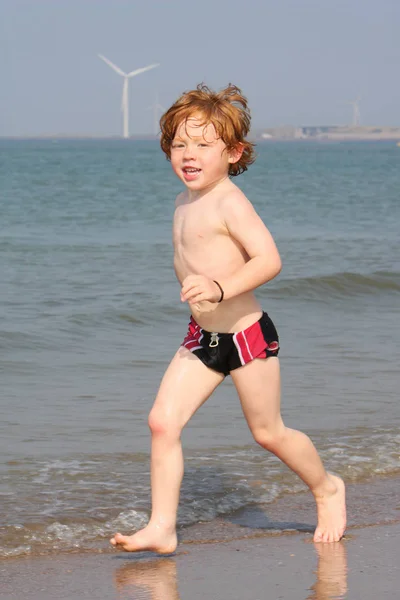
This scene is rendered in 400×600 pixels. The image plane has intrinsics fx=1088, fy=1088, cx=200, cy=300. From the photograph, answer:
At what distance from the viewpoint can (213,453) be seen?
5.08 m

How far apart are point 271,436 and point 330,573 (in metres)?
0.47

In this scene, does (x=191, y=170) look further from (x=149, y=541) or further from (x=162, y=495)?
(x=149, y=541)

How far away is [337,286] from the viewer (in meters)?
11.5

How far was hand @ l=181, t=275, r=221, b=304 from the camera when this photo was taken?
10.5 feet

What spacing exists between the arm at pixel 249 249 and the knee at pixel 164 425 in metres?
0.43

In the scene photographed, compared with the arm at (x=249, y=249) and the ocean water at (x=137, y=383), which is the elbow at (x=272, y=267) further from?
the ocean water at (x=137, y=383)

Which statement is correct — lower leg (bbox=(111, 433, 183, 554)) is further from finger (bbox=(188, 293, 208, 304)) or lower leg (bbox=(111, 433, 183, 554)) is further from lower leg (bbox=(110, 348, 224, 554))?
finger (bbox=(188, 293, 208, 304))

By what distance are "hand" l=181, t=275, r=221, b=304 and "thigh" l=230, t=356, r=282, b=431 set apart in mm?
349

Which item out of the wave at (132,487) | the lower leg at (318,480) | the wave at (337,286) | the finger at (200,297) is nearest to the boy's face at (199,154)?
the finger at (200,297)

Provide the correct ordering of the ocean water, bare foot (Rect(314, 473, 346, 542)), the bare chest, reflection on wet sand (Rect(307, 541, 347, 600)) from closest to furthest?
reflection on wet sand (Rect(307, 541, 347, 600)) → the bare chest → bare foot (Rect(314, 473, 346, 542)) → the ocean water

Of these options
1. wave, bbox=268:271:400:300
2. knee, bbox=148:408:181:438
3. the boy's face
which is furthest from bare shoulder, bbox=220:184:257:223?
wave, bbox=268:271:400:300

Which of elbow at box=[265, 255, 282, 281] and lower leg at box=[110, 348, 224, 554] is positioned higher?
elbow at box=[265, 255, 282, 281]

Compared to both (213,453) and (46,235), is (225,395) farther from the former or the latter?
(46,235)

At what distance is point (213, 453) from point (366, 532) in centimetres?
131
